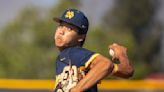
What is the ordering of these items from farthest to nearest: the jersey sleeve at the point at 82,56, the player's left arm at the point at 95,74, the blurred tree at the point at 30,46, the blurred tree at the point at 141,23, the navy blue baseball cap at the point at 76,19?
the blurred tree at the point at 141,23 → the blurred tree at the point at 30,46 → the navy blue baseball cap at the point at 76,19 → the jersey sleeve at the point at 82,56 → the player's left arm at the point at 95,74

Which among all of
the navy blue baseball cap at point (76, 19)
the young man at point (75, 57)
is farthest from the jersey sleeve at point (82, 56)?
the navy blue baseball cap at point (76, 19)

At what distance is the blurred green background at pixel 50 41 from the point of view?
111 ft

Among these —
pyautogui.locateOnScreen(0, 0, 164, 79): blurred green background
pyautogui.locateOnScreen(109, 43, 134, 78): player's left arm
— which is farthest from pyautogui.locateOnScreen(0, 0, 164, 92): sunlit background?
pyautogui.locateOnScreen(109, 43, 134, 78): player's left arm

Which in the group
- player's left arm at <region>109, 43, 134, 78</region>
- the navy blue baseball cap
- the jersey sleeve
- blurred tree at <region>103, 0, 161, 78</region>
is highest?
the navy blue baseball cap

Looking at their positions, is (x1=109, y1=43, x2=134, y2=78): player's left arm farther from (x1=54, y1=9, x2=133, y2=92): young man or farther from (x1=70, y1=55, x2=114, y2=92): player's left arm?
(x1=70, y1=55, x2=114, y2=92): player's left arm

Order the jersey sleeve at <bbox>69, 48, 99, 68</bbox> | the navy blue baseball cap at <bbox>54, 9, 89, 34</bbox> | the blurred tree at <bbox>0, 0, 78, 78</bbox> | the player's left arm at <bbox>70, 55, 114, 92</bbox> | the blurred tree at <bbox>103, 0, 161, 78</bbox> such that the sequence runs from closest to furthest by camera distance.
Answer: the player's left arm at <bbox>70, 55, 114, 92</bbox> → the jersey sleeve at <bbox>69, 48, 99, 68</bbox> → the navy blue baseball cap at <bbox>54, 9, 89, 34</bbox> → the blurred tree at <bbox>0, 0, 78, 78</bbox> → the blurred tree at <bbox>103, 0, 161, 78</bbox>

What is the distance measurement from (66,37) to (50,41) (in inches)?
1270

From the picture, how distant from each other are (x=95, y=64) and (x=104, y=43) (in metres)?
32.1

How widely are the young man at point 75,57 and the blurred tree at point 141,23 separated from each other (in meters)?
41.5

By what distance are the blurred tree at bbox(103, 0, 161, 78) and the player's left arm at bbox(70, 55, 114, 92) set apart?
41731 mm

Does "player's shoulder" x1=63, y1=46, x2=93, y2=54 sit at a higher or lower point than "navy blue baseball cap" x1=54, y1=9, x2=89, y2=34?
lower

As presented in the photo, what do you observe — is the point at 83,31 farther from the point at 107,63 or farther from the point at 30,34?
the point at 30,34

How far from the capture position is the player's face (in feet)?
10.9

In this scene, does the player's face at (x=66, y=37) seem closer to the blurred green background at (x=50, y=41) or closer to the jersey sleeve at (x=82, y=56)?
the jersey sleeve at (x=82, y=56)
